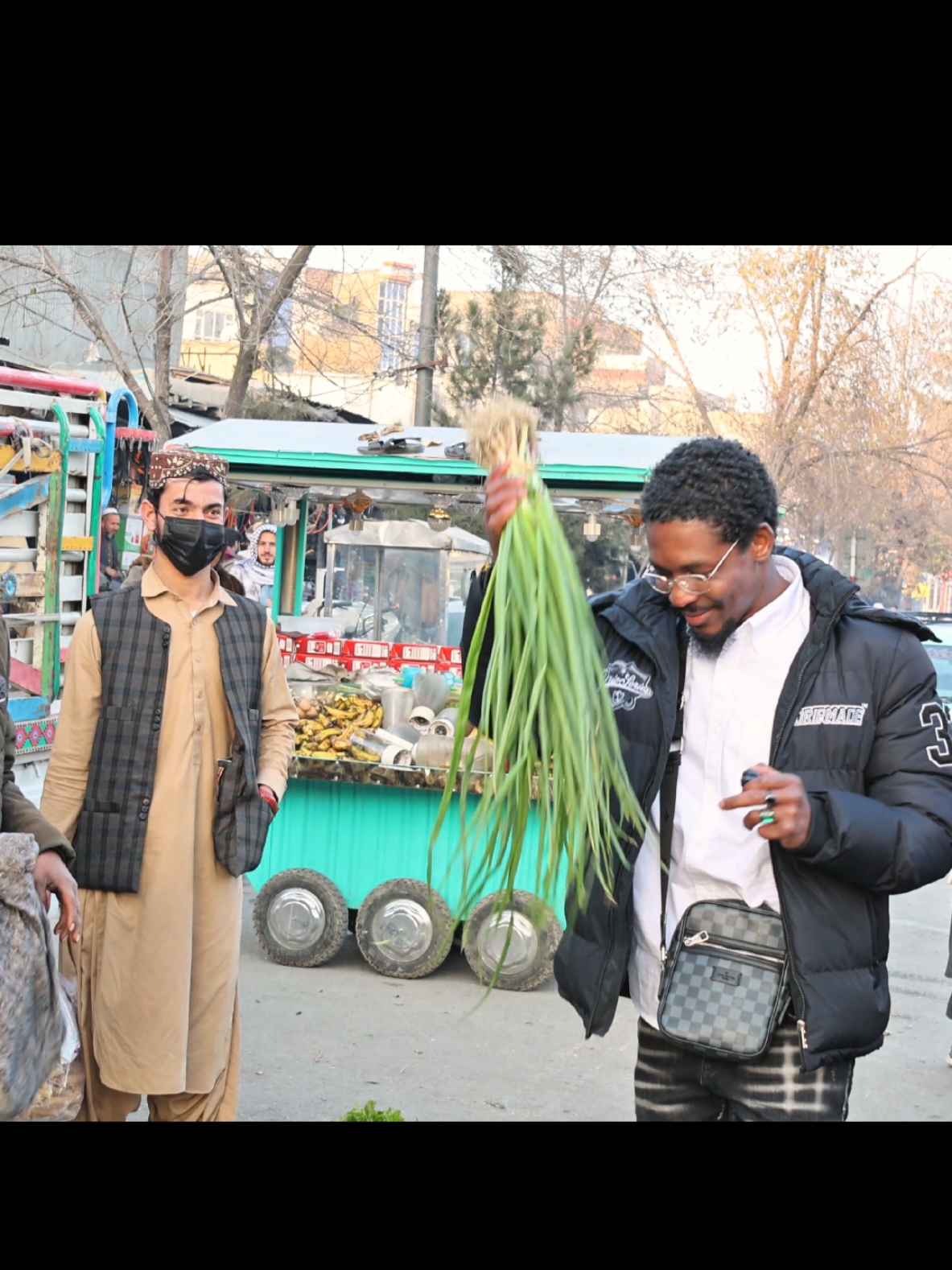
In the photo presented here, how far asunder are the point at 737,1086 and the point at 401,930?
392 cm

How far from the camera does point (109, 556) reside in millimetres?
8609

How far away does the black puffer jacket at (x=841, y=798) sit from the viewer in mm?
2197

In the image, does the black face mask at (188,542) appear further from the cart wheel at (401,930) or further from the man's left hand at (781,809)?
the cart wheel at (401,930)

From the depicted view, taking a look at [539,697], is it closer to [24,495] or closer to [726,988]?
[726,988]

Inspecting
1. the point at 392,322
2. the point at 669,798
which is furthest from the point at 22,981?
the point at 392,322

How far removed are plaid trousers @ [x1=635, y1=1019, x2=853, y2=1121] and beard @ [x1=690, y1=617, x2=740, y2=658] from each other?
Answer: 714 mm

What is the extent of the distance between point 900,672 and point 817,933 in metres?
0.51

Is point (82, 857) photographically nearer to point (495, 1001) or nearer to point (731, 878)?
point (731, 878)

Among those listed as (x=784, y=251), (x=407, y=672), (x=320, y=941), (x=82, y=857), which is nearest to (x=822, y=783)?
(x=82, y=857)

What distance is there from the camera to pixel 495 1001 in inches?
233

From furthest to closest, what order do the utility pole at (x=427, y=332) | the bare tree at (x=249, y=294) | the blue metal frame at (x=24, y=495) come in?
the utility pole at (x=427, y=332) < the bare tree at (x=249, y=294) < the blue metal frame at (x=24, y=495)

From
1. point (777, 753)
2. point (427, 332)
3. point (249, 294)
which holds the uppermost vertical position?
point (427, 332)

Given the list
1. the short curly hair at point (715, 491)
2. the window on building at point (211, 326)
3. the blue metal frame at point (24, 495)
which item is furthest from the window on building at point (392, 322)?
the window on building at point (211, 326)

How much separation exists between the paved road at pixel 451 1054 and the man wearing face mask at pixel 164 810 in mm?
1474
